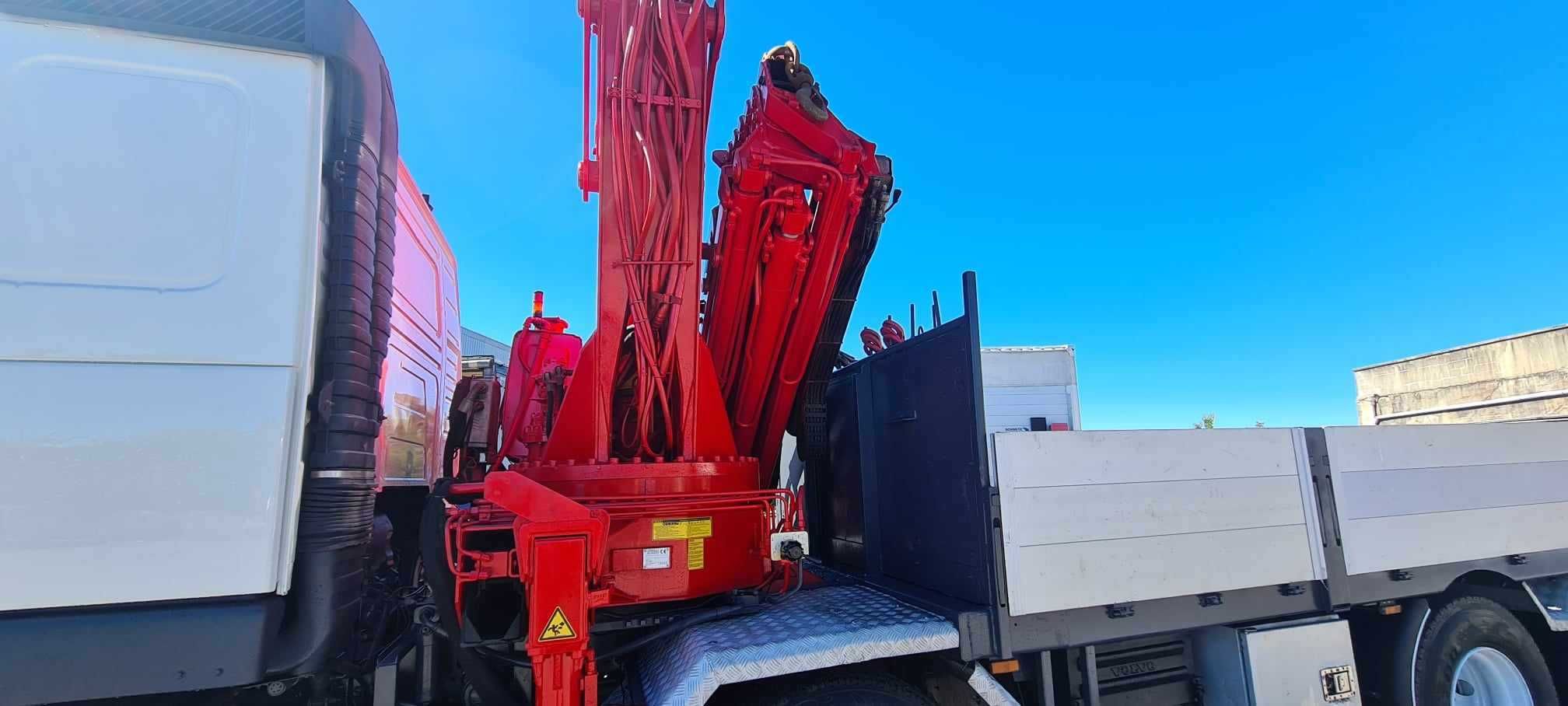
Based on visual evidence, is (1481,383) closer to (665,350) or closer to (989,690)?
(989,690)

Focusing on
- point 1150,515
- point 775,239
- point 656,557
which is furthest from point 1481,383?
point 656,557

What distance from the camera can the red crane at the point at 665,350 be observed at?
8.30 feet

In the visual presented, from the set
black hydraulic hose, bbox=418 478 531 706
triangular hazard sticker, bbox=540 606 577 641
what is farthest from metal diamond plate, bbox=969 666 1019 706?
black hydraulic hose, bbox=418 478 531 706

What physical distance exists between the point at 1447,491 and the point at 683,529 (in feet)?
13.6

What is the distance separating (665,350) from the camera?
10.0 ft

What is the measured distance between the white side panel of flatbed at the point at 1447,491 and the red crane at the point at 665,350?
2.81 meters

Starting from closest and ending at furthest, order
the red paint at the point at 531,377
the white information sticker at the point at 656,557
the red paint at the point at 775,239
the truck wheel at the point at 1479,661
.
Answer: the white information sticker at the point at 656,557 → the red paint at the point at 775,239 → the truck wheel at the point at 1479,661 → the red paint at the point at 531,377

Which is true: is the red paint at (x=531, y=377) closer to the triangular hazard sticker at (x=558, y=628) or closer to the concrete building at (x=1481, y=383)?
the triangular hazard sticker at (x=558, y=628)

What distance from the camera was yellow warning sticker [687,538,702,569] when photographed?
284 centimetres

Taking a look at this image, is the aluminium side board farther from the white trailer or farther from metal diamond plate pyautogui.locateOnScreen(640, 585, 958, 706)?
the white trailer

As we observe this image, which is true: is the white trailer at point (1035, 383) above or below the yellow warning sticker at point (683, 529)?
above

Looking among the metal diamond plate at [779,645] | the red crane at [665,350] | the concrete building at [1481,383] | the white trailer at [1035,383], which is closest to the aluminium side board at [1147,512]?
the metal diamond plate at [779,645]

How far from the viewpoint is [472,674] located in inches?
107

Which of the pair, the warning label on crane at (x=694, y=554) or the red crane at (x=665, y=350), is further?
the warning label on crane at (x=694, y=554)
